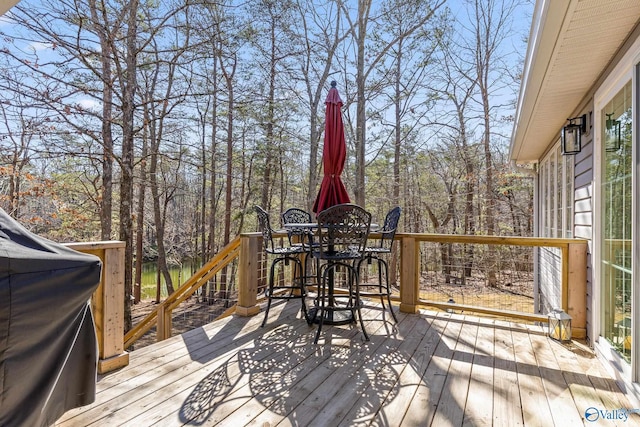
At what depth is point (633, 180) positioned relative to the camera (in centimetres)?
206

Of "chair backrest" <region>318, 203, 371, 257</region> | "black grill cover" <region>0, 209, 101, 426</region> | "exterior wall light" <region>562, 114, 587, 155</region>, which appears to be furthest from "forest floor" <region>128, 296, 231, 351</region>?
"exterior wall light" <region>562, 114, 587, 155</region>

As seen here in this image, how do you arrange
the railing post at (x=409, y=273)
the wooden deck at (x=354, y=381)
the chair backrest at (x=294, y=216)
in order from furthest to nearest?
1. the chair backrest at (x=294, y=216)
2. the railing post at (x=409, y=273)
3. the wooden deck at (x=354, y=381)

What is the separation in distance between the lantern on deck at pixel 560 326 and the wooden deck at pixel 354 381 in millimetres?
93

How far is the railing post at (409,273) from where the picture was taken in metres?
3.87

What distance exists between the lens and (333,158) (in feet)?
12.3

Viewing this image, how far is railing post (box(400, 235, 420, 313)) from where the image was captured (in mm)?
3869

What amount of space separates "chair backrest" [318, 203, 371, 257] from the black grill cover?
1840 mm

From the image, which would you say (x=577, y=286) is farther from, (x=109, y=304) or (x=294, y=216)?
(x=109, y=304)

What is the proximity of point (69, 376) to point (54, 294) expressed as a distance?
1.56 feet

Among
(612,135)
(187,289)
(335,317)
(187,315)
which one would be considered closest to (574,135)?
(612,135)

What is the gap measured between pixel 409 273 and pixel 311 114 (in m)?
5.65

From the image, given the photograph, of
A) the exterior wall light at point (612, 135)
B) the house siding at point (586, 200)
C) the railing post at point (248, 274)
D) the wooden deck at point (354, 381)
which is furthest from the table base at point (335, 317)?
the exterior wall light at point (612, 135)

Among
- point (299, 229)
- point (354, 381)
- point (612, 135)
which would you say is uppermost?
point (612, 135)

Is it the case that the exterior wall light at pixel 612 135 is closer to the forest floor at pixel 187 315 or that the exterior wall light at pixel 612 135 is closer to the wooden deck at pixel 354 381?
the wooden deck at pixel 354 381
